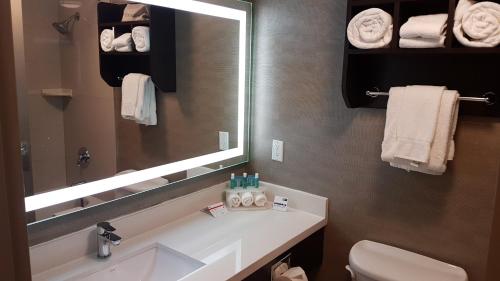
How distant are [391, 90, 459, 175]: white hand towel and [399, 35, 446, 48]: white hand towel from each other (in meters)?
0.18

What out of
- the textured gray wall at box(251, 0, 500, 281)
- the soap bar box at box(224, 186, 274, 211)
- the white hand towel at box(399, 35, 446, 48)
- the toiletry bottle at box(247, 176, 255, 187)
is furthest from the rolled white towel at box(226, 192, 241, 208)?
the white hand towel at box(399, 35, 446, 48)

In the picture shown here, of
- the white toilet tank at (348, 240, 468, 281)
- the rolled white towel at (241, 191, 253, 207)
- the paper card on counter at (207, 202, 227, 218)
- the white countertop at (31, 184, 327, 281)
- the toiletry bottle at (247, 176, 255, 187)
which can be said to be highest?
the toiletry bottle at (247, 176, 255, 187)

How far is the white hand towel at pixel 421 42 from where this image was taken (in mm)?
1301

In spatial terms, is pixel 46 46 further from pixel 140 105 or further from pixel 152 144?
pixel 152 144

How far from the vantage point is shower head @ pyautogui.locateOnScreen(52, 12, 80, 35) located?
1253mm

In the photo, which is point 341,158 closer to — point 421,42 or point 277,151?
point 277,151

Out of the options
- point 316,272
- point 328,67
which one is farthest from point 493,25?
point 316,272

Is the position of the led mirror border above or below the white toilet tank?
above

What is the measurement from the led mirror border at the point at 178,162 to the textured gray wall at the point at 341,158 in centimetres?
8

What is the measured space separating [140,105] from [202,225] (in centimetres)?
62

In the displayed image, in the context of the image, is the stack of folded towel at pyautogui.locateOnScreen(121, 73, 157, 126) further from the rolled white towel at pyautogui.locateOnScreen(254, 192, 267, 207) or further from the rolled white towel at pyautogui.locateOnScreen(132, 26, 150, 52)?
the rolled white towel at pyautogui.locateOnScreen(254, 192, 267, 207)

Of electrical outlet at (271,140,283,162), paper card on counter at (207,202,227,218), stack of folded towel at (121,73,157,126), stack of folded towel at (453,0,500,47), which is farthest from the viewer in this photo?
electrical outlet at (271,140,283,162)

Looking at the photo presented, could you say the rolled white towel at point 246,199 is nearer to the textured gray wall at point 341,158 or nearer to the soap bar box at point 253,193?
the soap bar box at point 253,193

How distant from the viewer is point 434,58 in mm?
1469
